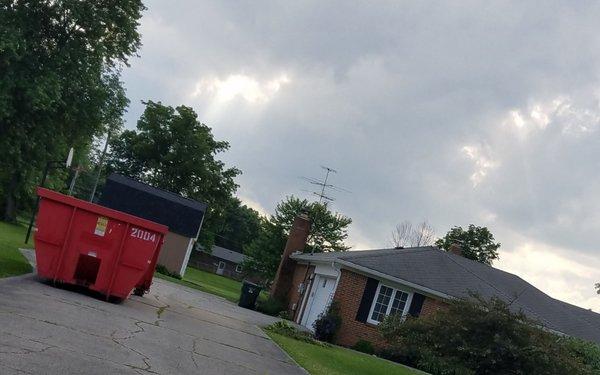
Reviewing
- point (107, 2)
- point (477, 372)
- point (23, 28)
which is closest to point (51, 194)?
point (477, 372)

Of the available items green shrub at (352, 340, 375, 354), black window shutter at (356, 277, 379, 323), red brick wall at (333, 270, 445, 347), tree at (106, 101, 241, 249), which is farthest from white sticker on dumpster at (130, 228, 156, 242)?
tree at (106, 101, 241, 249)

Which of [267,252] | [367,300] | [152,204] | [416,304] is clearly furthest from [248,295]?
[267,252]

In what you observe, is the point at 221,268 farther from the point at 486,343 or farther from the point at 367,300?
the point at 486,343

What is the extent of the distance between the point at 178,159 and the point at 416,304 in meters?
42.1

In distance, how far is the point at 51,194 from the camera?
14773 millimetres

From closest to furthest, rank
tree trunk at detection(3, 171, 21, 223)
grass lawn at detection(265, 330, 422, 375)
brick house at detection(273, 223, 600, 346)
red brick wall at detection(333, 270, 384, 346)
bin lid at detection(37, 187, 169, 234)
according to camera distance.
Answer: grass lawn at detection(265, 330, 422, 375) → bin lid at detection(37, 187, 169, 234) → red brick wall at detection(333, 270, 384, 346) → brick house at detection(273, 223, 600, 346) → tree trunk at detection(3, 171, 21, 223)

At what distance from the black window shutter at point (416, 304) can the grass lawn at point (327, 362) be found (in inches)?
213

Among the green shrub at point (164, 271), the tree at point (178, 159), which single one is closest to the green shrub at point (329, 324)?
the green shrub at point (164, 271)

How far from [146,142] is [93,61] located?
37236mm

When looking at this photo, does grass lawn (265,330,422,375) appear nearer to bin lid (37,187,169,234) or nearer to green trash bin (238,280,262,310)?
bin lid (37,187,169,234)

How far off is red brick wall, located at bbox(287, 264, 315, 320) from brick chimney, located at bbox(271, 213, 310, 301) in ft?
1.10

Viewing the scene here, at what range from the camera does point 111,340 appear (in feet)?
33.6

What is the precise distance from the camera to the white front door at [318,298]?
25875mm

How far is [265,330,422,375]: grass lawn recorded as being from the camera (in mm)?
14680
